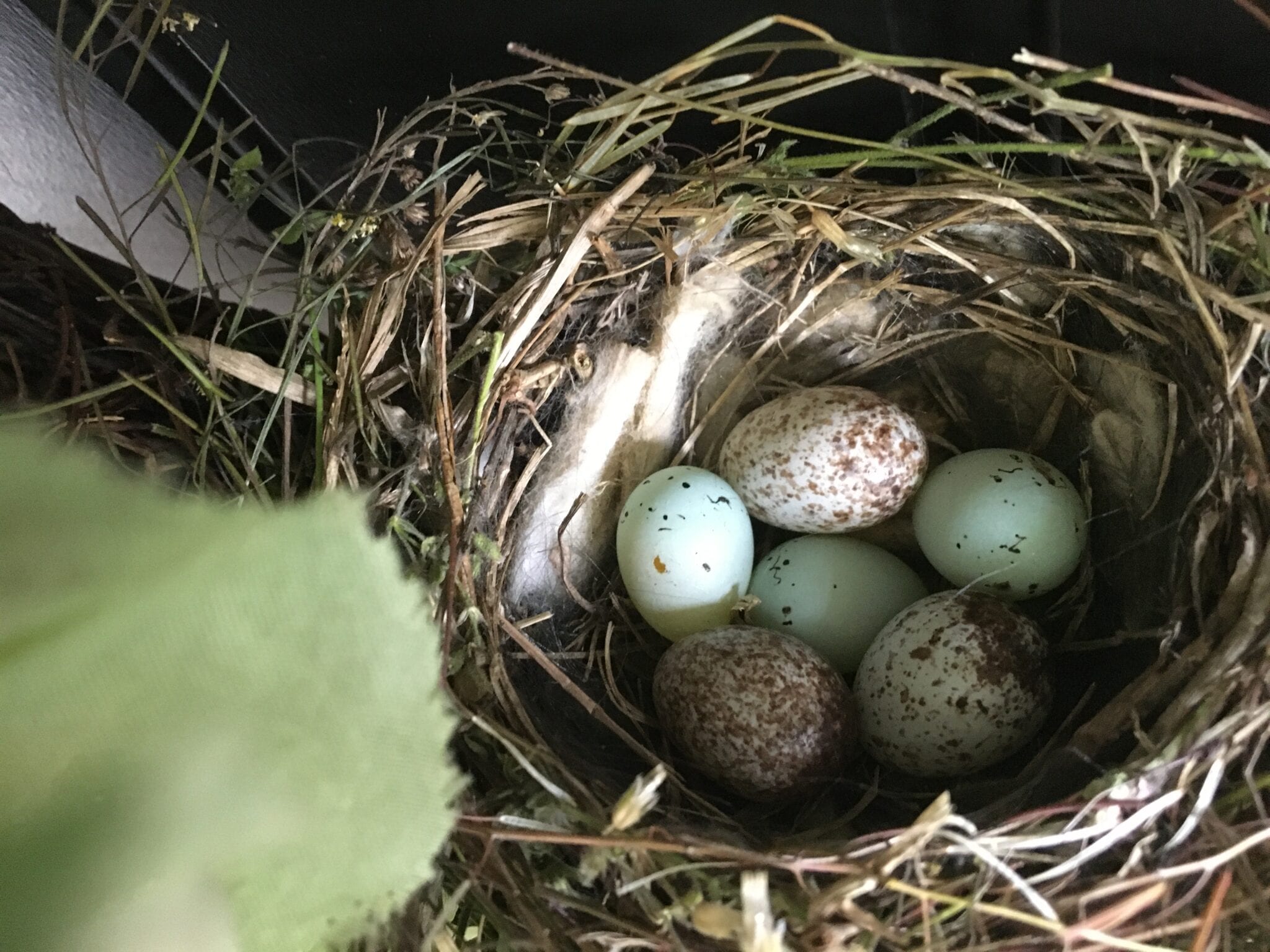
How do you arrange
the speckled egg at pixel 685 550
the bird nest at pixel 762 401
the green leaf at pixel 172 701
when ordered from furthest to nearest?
the speckled egg at pixel 685 550, the bird nest at pixel 762 401, the green leaf at pixel 172 701

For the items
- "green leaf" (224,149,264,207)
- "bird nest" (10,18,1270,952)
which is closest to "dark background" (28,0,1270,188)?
"bird nest" (10,18,1270,952)

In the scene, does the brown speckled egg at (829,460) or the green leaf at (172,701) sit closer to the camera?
the green leaf at (172,701)

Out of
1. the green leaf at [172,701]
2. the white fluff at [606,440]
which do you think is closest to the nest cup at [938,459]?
the white fluff at [606,440]

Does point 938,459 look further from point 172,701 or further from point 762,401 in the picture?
point 172,701

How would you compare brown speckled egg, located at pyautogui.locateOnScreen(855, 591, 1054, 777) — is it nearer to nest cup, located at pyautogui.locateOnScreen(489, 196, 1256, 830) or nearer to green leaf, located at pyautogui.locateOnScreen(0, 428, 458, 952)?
nest cup, located at pyautogui.locateOnScreen(489, 196, 1256, 830)

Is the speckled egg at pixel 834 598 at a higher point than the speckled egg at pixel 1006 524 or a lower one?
lower

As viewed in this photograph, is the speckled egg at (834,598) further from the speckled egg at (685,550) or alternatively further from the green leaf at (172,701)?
the green leaf at (172,701)
